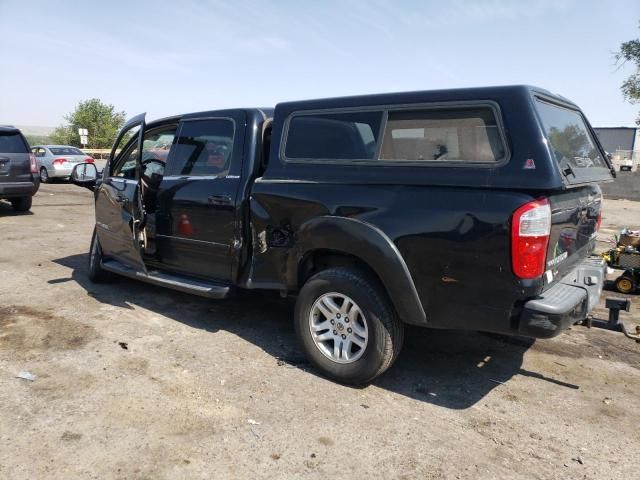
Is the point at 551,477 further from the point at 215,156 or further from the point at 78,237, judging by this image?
the point at 78,237

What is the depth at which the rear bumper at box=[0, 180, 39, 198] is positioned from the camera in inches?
401

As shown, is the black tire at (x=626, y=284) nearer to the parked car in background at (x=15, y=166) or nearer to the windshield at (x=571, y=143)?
the windshield at (x=571, y=143)

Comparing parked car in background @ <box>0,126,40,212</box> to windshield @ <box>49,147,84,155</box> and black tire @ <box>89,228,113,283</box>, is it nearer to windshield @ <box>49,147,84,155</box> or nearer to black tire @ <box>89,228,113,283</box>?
black tire @ <box>89,228,113,283</box>

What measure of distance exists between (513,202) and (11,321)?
444 cm

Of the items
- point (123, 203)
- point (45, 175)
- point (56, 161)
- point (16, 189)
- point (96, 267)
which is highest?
point (123, 203)

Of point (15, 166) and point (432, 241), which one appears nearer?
point (432, 241)

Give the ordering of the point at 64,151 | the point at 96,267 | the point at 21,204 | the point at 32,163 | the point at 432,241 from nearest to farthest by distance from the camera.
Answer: the point at 432,241 → the point at 96,267 → the point at 32,163 → the point at 21,204 → the point at 64,151

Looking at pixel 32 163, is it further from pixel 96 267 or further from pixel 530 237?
pixel 530 237

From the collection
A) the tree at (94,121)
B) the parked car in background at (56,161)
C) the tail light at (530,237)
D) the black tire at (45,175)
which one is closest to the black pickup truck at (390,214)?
the tail light at (530,237)

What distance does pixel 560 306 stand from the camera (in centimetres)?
293

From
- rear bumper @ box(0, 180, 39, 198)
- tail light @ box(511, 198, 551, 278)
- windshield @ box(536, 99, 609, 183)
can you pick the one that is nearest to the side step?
tail light @ box(511, 198, 551, 278)

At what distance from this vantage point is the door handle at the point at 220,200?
4.22 metres

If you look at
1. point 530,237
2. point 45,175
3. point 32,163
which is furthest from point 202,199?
point 45,175

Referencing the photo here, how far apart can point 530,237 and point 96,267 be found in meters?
4.81
